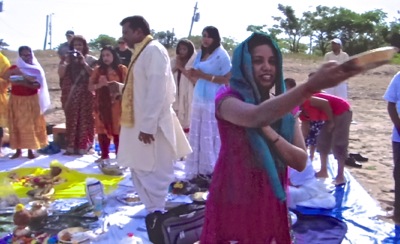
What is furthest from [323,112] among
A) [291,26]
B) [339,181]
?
[291,26]

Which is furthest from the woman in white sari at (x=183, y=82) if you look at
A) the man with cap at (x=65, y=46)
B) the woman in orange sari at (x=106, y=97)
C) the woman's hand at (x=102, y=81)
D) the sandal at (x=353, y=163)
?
the sandal at (x=353, y=163)

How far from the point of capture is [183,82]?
6.80 metres

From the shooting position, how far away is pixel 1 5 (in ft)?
38.3

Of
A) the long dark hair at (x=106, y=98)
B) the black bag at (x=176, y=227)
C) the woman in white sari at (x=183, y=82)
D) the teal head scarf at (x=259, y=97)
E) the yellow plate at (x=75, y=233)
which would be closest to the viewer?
the teal head scarf at (x=259, y=97)

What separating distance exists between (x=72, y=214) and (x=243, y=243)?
9.19 feet

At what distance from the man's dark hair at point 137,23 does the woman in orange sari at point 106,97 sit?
180cm

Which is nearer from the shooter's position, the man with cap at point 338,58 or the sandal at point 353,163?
the sandal at point 353,163

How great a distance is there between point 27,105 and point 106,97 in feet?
3.76

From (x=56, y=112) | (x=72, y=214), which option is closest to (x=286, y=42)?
(x=56, y=112)

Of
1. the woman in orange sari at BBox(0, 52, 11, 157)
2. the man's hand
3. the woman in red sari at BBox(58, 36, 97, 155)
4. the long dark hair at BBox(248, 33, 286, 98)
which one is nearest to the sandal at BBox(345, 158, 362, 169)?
the woman in red sari at BBox(58, 36, 97, 155)

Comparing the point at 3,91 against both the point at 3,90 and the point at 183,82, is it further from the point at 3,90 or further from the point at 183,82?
the point at 183,82

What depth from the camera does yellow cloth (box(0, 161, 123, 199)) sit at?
17.5 feet

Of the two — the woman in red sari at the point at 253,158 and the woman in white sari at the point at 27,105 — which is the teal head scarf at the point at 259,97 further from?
the woman in white sari at the point at 27,105

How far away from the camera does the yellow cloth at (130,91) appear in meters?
4.42
